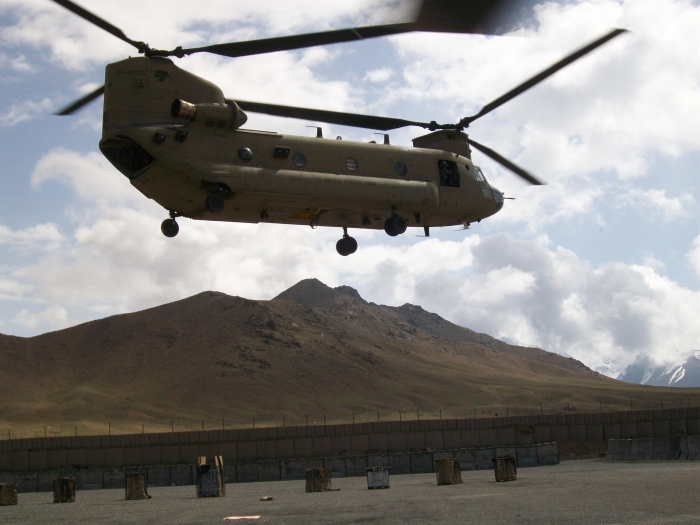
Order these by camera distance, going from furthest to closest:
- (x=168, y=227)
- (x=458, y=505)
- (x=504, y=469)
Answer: (x=168, y=227), (x=504, y=469), (x=458, y=505)

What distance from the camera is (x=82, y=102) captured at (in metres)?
23.1

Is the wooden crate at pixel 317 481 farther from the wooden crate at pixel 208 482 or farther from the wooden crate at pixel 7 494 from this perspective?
the wooden crate at pixel 7 494

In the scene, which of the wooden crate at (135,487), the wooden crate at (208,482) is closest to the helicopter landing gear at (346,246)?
the wooden crate at (208,482)

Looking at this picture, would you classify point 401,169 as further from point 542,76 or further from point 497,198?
point 542,76

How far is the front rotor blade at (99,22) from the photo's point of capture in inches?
765

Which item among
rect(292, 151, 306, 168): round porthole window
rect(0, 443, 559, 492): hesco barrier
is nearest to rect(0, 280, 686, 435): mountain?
rect(0, 443, 559, 492): hesco barrier

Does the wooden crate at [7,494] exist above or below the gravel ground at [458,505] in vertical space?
above

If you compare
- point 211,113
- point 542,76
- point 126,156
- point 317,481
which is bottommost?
point 317,481

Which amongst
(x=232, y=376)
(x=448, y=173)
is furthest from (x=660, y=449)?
(x=232, y=376)

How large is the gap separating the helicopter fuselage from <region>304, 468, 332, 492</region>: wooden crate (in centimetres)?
715

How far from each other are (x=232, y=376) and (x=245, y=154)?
7634cm

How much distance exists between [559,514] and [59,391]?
292 ft

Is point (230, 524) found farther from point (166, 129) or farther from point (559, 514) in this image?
point (166, 129)

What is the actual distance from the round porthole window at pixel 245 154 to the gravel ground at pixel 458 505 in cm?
880
